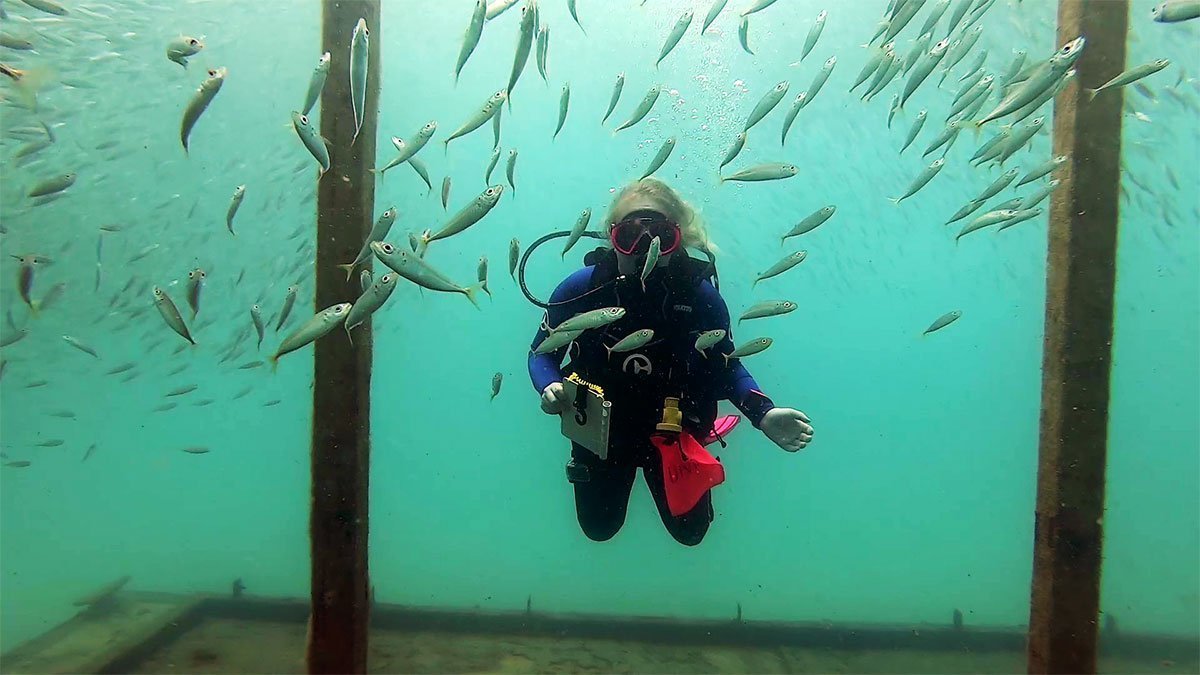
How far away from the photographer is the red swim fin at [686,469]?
337 centimetres

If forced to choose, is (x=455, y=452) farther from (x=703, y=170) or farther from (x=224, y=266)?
(x=703, y=170)

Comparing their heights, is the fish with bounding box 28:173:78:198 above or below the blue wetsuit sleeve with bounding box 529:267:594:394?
above

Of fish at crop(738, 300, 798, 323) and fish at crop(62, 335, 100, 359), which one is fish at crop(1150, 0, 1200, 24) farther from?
fish at crop(62, 335, 100, 359)

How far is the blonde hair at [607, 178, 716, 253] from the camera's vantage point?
3.65 meters

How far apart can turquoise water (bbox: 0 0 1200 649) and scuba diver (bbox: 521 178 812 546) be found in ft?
15.9

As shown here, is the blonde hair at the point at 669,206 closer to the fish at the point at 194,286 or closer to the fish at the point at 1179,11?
the fish at the point at 194,286

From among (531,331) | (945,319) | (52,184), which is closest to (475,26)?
(52,184)

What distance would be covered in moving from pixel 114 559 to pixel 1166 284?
104ft

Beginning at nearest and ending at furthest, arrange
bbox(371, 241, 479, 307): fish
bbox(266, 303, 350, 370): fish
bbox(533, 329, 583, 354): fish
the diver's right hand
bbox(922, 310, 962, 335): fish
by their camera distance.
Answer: bbox(371, 241, 479, 307): fish < bbox(266, 303, 350, 370): fish < bbox(533, 329, 583, 354): fish < the diver's right hand < bbox(922, 310, 962, 335): fish

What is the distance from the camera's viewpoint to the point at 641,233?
3.47 metres

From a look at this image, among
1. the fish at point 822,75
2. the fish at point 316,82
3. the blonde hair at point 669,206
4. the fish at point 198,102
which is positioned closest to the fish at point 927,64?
the fish at point 822,75

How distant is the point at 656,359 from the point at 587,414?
568 millimetres

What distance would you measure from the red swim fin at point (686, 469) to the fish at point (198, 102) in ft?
9.60

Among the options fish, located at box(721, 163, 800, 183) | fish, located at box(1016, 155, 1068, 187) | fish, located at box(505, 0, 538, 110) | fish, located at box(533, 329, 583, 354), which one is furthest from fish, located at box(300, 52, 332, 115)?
fish, located at box(1016, 155, 1068, 187)
